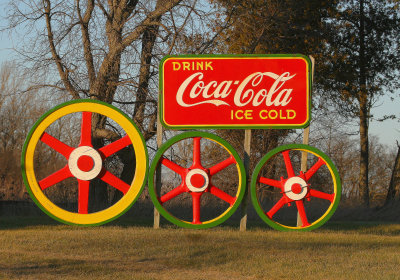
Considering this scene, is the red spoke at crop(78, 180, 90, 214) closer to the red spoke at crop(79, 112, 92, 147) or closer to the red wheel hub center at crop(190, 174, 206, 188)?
the red spoke at crop(79, 112, 92, 147)

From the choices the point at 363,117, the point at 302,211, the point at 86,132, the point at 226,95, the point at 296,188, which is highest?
the point at 363,117

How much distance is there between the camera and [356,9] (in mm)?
25078

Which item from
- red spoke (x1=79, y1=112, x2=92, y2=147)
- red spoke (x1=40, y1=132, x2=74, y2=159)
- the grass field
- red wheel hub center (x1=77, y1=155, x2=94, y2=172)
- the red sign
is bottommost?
the grass field

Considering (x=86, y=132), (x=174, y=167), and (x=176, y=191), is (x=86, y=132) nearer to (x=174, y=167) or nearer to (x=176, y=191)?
(x=174, y=167)

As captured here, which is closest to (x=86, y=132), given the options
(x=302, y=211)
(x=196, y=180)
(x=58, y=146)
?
(x=58, y=146)

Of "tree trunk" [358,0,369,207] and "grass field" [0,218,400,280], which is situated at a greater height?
"tree trunk" [358,0,369,207]

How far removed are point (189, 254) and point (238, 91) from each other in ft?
12.3

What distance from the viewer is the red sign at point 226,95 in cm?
1198

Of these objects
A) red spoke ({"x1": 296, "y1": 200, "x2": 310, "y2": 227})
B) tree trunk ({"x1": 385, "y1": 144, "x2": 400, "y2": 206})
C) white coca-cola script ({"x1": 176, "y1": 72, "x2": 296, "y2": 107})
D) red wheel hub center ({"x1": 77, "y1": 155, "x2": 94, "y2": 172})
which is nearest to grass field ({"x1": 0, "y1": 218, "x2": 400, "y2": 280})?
red spoke ({"x1": 296, "y1": 200, "x2": 310, "y2": 227})

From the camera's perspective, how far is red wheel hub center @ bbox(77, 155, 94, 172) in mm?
11359

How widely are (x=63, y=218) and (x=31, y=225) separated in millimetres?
1917

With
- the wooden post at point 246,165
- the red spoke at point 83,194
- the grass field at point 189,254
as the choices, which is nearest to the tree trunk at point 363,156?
the grass field at point 189,254

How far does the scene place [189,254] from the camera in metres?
9.52

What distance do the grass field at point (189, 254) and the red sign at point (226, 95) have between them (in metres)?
2.11
